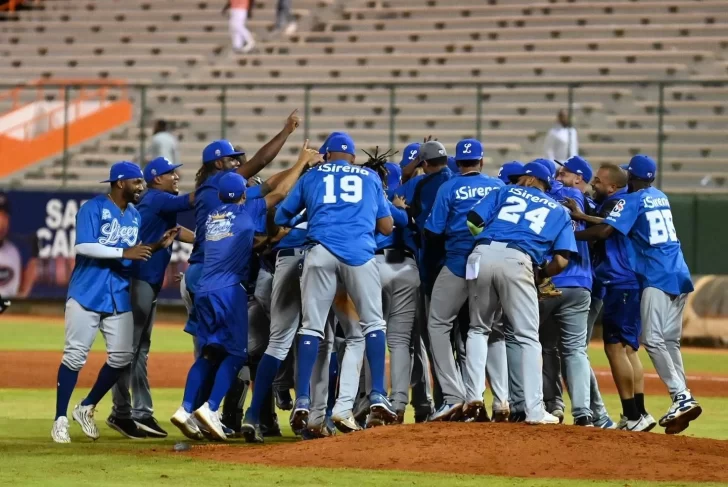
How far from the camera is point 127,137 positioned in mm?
26844

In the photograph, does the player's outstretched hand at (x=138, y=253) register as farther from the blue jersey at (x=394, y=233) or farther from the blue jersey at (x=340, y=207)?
the blue jersey at (x=394, y=233)

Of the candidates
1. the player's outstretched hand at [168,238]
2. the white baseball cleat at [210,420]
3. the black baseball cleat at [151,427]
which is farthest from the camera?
the black baseball cleat at [151,427]

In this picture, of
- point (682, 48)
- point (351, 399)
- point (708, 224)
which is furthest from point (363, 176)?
point (682, 48)

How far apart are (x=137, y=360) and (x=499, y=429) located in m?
3.35

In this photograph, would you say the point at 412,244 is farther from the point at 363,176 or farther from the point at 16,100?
the point at 16,100

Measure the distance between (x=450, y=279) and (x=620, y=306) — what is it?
1708 mm

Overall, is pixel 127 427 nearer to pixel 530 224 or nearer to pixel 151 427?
pixel 151 427

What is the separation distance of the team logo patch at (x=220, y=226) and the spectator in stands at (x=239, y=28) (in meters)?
18.7

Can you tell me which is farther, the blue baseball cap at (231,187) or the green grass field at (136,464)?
the blue baseball cap at (231,187)

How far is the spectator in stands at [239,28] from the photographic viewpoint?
28328 millimetres

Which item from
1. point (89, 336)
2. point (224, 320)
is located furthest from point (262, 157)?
point (89, 336)

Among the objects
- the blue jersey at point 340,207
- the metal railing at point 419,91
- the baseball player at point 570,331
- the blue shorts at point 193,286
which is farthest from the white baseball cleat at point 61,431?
the metal railing at point 419,91

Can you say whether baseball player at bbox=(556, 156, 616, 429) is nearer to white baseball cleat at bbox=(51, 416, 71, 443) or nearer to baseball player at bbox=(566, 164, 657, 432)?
baseball player at bbox=(566, 164, 657, 432)

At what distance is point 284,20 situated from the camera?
29062mm
